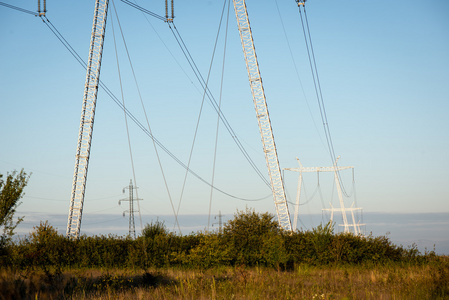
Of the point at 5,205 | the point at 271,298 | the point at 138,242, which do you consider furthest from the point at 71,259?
the point at 271,298

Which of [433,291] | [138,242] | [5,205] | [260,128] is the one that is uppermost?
[260,128]

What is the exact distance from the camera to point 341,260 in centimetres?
3203

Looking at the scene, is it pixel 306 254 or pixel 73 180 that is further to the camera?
pixel 73 180

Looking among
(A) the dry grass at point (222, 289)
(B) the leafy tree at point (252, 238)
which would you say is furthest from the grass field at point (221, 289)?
(B) the leafy tree at point (252, 238)

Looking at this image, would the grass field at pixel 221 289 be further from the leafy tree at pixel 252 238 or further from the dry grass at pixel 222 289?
the leafy tree at pixel 252 238

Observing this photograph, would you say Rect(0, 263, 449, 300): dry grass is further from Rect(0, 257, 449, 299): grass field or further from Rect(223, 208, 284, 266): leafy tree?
Rect(223, 208, 284, 266): leafy tree

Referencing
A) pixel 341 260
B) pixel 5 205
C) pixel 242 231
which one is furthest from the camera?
pixel 242 231

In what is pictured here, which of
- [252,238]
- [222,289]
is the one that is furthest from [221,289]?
[252,238]

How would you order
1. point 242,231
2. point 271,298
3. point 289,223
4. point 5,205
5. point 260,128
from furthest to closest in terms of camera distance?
point 260,128 < point 289,223 < point 242,231 < point 5,205 < point 271,298

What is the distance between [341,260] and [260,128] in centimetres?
2538

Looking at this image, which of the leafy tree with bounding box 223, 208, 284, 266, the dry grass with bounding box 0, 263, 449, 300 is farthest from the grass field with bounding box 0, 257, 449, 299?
the leafy tree with bounding box 223, 208, 284, 266

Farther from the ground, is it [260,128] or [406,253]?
[260,128]

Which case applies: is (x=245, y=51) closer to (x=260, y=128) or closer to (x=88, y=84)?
(x=260, y=128)

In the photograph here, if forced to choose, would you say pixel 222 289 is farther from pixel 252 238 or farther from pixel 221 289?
pixel 252 238
